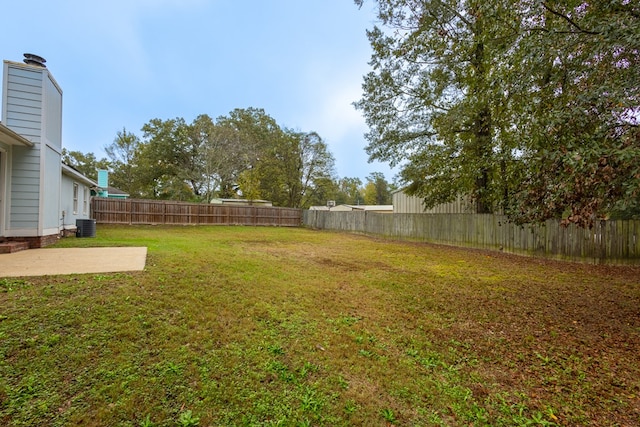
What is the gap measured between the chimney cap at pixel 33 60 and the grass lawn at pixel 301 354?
5971 millimetres

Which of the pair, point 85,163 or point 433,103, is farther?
point 85,163

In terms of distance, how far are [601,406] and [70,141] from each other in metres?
38.9

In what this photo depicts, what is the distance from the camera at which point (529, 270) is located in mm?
6891

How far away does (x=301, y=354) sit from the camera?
2.63m

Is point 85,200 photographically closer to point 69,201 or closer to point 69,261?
point 69,201

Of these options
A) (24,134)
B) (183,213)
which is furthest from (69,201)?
(183,213)

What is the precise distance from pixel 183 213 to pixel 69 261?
14.2m

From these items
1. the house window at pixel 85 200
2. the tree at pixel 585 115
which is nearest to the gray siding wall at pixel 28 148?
the house window at pixel 85 200

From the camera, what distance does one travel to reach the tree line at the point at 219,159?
2734cm

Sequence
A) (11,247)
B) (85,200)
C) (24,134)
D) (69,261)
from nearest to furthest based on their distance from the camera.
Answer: (69,261) < (11,247) < (24,134) < (85,200)

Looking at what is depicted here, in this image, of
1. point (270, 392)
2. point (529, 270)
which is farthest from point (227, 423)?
point (529, 270)

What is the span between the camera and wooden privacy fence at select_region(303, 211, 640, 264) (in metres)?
7.35

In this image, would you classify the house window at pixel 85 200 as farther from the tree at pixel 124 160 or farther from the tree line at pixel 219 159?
the tree at pixel 124 160

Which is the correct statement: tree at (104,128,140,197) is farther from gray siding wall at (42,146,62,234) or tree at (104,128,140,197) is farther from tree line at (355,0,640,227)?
tree line at (355,0,640,227)
